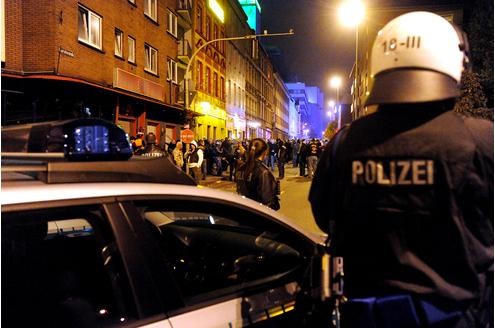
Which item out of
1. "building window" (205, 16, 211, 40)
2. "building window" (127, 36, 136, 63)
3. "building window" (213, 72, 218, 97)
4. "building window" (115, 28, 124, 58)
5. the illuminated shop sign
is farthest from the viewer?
"building window" (213, 72, 218, 97)

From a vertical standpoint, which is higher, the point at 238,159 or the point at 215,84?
the point at 215,84

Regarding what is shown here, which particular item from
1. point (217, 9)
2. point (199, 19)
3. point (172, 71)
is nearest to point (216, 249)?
point (172, 71)

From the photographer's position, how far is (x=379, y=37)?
198cm

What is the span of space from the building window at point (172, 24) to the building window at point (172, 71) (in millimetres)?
1575

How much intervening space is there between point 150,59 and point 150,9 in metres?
2.41

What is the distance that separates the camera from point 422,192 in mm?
1738

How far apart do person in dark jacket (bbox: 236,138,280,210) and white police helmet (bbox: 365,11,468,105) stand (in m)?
4.29

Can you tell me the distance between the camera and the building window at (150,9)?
2306 cm

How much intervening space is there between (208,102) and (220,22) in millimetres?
7607

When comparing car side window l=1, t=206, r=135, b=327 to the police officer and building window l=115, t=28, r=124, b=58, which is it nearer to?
the police officer

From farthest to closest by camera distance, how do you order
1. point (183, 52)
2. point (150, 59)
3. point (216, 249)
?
point (183, 52) < point (150, 59) < point (216, 249)

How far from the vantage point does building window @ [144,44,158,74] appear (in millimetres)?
23109

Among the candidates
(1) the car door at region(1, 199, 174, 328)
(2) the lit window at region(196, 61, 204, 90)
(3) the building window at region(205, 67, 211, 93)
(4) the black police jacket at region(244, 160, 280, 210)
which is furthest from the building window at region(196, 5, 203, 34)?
(1) the car door at region(1, 199, 174, 328)

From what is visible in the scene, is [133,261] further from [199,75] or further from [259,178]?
[199,75]
